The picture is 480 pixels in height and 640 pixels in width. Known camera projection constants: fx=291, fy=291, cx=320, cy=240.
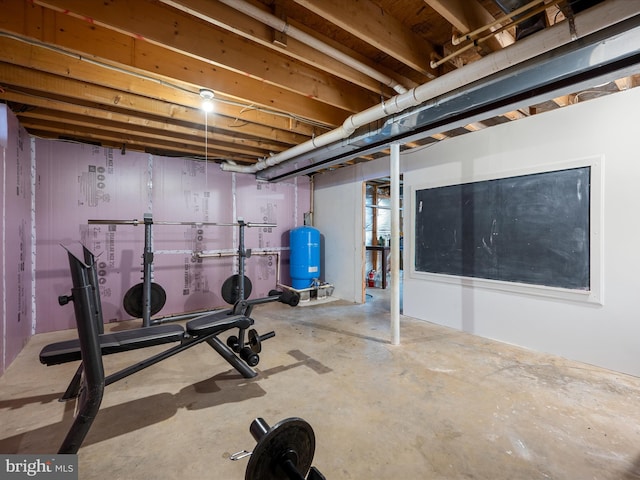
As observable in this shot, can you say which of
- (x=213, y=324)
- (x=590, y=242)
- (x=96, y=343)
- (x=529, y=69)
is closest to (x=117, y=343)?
(x=96, y=343)

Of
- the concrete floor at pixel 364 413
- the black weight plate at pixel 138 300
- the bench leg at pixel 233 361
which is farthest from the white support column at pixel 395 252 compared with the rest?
the black weight plate at pixel 138 300

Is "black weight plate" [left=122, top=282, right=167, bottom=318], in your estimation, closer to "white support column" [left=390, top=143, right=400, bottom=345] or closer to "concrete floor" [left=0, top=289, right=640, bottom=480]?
"concrete floor" [left=0, top=289, right=640, bottom=480]

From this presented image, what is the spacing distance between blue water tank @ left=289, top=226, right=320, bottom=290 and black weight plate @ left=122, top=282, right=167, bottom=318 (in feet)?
6.69

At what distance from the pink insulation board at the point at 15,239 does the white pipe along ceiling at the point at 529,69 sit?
9.77 ft

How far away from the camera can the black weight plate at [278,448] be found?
94 centimetres

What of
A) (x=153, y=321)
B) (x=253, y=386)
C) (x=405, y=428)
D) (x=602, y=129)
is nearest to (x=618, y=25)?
(x=602, y=129)

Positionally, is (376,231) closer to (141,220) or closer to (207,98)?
(141,220)

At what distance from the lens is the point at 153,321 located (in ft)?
11.3

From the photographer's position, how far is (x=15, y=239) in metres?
2.78

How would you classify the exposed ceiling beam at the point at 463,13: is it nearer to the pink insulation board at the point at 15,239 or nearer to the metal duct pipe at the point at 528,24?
the metal duct pipe at the point at 528,24

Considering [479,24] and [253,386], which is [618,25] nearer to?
[479,24]

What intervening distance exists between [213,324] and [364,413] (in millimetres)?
1223

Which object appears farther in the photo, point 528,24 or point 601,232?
point 601,232

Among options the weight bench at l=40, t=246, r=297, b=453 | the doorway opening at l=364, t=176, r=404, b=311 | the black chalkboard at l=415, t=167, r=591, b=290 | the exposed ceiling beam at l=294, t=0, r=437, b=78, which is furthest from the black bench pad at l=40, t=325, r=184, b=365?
the doorway opening at l=364, t=176, r=404, b=311
